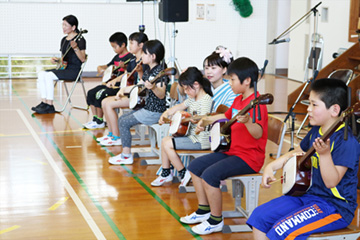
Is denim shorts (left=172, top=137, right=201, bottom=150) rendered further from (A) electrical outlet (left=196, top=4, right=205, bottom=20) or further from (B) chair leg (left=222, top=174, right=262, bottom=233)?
(A) electrical outlet (left=196, top=4, right=205, bottom=20)

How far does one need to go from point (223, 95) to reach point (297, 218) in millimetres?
1665

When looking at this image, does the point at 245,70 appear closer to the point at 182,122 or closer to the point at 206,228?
the point at 182,122

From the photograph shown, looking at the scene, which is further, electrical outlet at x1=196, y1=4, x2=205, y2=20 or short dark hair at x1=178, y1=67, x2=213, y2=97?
electrical outlet at x1=196, y1=4, x2=205, y2=20

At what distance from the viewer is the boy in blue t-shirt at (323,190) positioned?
92.1 inches

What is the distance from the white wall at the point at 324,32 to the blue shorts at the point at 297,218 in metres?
6.32

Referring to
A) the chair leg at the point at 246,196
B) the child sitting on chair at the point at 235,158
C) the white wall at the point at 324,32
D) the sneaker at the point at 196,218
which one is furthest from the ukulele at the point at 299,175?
the white wall at the point at 324,32

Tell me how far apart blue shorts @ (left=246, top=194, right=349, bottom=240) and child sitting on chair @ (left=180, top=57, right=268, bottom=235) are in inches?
27.6

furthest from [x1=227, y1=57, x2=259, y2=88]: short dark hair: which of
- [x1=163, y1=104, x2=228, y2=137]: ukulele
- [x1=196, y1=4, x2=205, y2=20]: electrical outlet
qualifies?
[x1=196, y1=4, x2=205, y2=20]: electrical outlet

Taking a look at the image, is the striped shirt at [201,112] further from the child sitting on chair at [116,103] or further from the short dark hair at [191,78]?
the child sitting on chair at [116,103]

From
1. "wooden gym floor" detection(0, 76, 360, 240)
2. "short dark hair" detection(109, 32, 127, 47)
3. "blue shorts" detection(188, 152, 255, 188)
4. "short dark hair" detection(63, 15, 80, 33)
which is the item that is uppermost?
"short dark hair" detection(63, 15, 80, 33)

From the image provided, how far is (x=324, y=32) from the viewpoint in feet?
29.9

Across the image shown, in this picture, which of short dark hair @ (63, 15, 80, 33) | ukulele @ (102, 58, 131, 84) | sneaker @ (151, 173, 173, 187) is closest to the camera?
sneaker @ (151, 173, 173, 187)

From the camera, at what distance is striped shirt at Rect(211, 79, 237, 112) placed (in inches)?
150

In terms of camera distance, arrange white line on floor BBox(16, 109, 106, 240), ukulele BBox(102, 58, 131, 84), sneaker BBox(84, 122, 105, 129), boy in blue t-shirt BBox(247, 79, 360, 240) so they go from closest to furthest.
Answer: boy in blue t-shirt BBox(247, 79, 360, 240), white line on floor BBox(16, 109, 106, 240), ukulele BBox(102, 58, 131, 84), sneaker BBox(84, 122, 105, 129)
